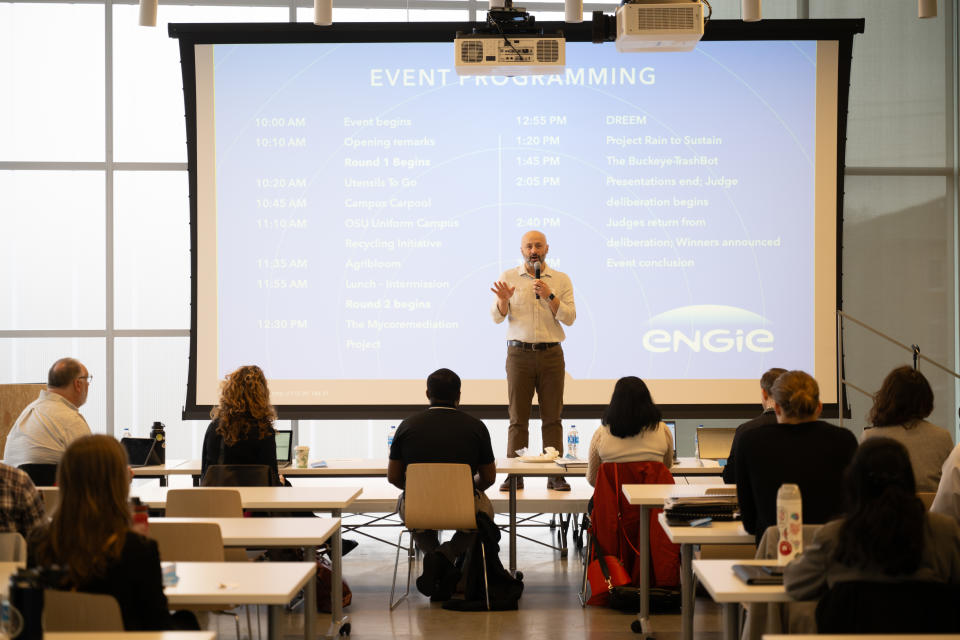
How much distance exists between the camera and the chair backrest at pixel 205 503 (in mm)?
4203

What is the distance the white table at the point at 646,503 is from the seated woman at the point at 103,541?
2.36 meters

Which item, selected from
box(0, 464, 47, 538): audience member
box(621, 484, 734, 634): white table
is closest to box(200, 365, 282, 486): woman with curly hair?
box(0, 464, 47, 538): audience member

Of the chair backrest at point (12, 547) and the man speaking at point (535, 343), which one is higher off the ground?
the man speaking at point (535, 343)

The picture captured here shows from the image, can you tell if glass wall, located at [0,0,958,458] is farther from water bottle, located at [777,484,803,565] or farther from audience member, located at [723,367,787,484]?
water bottle, located at [777,484,803,565]

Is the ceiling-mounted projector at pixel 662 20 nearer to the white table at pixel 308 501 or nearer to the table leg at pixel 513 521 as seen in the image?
the table leg at pixel 513 521

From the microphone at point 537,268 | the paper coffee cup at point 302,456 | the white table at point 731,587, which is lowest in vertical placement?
the paper coffee cup at point 302,456

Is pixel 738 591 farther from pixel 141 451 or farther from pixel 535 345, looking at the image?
pixel 141 451

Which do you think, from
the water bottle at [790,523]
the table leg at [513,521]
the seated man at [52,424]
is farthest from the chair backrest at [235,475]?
the water bottle at [790,523]

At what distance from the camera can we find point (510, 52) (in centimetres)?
560

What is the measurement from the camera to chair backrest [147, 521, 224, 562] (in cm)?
341

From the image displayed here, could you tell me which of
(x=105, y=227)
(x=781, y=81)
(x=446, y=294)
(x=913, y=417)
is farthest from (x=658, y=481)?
(x=105, y=227)

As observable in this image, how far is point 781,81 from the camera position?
23.9 feet

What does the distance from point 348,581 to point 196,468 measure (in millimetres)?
1194

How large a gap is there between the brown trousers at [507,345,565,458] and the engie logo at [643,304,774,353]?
3.49 feet
